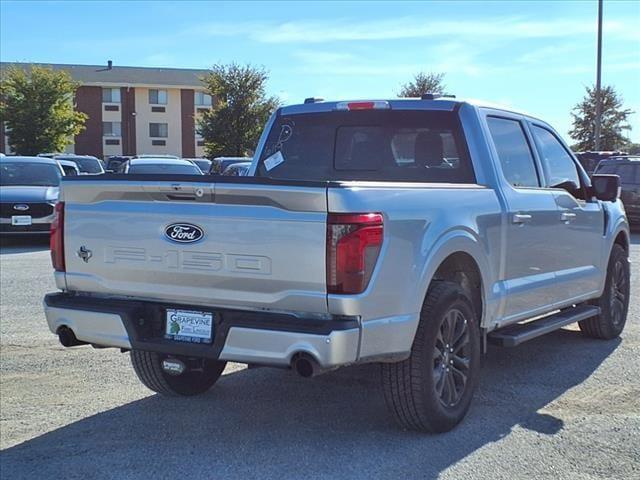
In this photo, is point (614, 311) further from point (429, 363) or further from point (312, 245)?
point (312, 245)

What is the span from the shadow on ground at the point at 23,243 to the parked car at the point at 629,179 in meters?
12.6

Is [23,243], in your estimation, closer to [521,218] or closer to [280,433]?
[280,433]

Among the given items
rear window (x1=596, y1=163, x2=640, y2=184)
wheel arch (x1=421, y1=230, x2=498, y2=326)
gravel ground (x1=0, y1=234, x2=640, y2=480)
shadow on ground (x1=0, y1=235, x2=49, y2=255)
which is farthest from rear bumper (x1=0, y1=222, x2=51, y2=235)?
rear window (x1=596, y1=163, x2=640, y2=184)

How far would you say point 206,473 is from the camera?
Answer: 426 centimetres

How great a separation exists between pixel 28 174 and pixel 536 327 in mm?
13397

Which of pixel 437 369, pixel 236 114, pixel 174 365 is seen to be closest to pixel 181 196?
pixel 174 365

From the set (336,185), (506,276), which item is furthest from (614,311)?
(336,185)

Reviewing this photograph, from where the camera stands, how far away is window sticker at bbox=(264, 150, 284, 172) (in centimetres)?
629

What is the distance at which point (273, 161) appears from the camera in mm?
6320

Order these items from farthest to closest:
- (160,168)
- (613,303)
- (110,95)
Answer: (110,95)
(160,168)
(613,303)

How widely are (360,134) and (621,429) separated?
2.74 m

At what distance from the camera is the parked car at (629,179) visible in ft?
62.0

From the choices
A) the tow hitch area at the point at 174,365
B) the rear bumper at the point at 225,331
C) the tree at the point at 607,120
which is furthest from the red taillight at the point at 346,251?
the tree at the point at 607,120

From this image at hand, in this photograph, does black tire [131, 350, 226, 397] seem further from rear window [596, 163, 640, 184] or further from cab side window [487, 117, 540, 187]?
rear window [596, 163, 640, 184]
